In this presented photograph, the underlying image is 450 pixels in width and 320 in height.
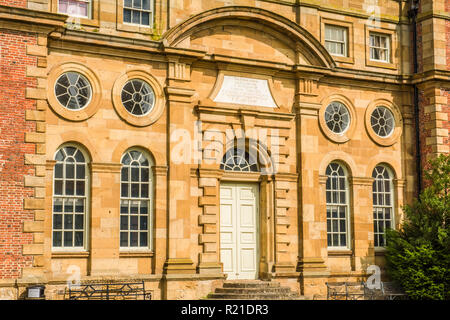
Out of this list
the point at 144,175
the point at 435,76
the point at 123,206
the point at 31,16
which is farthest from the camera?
the point at 435,76

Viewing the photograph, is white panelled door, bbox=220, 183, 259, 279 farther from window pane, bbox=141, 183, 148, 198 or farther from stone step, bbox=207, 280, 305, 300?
window pane, bbox=141, 183, 148, 198

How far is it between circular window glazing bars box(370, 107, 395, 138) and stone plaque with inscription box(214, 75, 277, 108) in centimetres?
348

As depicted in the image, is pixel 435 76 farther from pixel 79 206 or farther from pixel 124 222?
pixel 79 206

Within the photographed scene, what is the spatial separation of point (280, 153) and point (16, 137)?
7.25 metres

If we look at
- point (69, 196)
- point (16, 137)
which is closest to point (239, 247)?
point (69, 196)

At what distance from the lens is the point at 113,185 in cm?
1695

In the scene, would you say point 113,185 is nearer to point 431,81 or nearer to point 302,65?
point 302,65

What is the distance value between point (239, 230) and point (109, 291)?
420 centimetres

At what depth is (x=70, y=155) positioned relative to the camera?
54.8ft

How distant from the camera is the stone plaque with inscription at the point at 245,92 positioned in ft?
61.5

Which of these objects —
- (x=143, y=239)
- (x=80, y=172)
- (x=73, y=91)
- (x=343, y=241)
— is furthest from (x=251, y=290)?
(x=73, y=91)

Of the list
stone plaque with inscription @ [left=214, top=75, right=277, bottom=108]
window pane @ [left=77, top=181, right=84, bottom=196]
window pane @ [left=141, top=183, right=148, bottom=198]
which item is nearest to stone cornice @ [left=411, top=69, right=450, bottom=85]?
stone plaque with inscription @ [left=214, top=75, right=277, bottom=108]

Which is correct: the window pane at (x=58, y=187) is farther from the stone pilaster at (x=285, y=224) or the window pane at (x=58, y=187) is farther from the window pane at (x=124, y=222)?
the stone pilaster at (x=285, y=224)

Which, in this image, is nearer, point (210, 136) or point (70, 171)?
point (70, 171)
